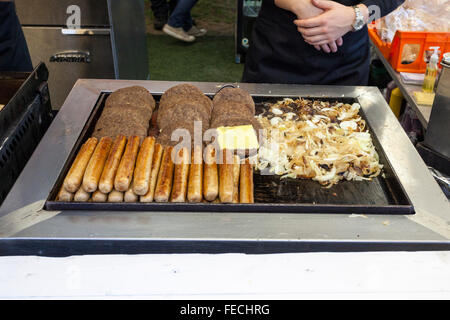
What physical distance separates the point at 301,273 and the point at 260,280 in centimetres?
14

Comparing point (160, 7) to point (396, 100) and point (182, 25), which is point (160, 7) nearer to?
point (182, 25)

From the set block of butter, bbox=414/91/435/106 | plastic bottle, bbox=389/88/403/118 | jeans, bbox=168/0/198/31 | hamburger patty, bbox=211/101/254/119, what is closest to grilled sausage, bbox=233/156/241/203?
hamburger patty, bbox=211/101/254/119

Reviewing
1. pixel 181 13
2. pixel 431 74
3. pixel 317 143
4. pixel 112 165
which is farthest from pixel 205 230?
pixel 181 13

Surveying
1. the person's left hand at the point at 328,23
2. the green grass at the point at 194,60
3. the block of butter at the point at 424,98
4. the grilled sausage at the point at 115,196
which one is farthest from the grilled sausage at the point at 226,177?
the green grass at the point at 194,60

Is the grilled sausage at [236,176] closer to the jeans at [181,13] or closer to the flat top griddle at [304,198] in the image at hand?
the flat top griddle at [304,198]

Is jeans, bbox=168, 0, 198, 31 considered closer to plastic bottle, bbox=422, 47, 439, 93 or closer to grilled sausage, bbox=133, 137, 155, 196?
plastic bottle, bbox=422, 47, 439, 93

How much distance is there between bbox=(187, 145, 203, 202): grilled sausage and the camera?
1.58 meters

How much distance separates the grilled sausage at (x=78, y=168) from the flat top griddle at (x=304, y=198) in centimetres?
7

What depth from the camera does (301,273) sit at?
1.41 m

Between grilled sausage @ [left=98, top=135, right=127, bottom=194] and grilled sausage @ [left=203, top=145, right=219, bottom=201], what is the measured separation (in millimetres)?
354

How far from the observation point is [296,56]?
108 inches

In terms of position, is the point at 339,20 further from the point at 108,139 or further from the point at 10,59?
the point at 10,59

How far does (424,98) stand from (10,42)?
304 centimetres
